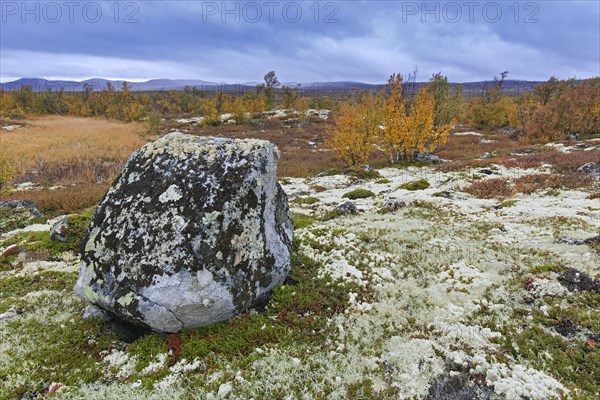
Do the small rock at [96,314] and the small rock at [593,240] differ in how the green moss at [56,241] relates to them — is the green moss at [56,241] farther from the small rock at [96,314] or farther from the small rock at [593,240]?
the small rock at [593,240]

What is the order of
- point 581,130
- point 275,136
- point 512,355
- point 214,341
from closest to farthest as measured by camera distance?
1. point 512,355
2. point 214,341
3. point 581,130
4. point 275,136

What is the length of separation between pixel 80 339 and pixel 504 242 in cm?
1316

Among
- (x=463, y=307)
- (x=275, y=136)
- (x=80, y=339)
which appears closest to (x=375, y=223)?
(x=463, y=307)

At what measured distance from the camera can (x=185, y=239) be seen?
7.22 metres

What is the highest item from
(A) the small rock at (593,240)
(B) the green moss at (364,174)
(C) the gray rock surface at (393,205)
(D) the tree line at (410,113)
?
(D) the tree line at (410,113)

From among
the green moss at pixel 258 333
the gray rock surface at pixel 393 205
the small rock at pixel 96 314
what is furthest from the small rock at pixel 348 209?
the small rock at pixel 96 314

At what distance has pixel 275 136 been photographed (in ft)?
234

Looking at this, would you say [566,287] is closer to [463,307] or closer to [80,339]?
[463,307]

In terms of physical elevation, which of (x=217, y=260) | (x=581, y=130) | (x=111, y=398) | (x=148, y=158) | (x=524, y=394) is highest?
(x=581, y=130)

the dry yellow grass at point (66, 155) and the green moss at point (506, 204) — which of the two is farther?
the dry yellow grass at point (66, 155)

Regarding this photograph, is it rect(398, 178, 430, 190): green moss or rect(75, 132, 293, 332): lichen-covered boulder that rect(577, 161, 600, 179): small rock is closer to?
rect(398, 178, 430, 190): green moss

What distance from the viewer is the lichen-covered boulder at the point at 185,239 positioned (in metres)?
6.98

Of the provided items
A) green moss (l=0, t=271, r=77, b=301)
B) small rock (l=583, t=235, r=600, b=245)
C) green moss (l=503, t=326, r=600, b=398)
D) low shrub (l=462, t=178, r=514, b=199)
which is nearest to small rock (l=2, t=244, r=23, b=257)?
green moss (l=0, t=271, r=77, b=301)

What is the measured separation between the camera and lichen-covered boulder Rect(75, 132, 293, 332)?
6.98 m
